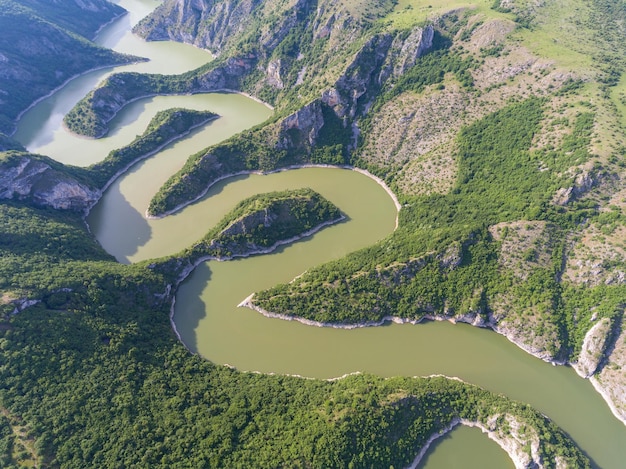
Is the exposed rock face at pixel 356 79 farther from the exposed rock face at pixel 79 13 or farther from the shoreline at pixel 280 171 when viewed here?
the exposed rock face at pixel 79 13

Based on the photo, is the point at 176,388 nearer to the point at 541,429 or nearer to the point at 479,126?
the point at 541,429

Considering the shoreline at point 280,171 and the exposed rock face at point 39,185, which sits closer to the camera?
the exposed rock face at point 39,185

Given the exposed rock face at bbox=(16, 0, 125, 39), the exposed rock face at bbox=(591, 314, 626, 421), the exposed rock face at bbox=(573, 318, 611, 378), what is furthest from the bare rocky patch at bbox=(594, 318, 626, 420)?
the exposed rock face at bbox=(16, 0, 125, 39)

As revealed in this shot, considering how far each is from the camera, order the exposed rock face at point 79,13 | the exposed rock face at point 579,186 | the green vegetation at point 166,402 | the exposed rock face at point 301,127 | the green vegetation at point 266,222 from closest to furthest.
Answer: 1. the green vegetation at point 166,402
2. the exposed rock face at point 579,186
3. the green vegetation at point 266,222
4. the exposed rock face at point 301,127
5. the exposed rock face at point 79,13

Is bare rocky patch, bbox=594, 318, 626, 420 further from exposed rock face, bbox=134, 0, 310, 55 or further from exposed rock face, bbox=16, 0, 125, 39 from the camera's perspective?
exposed rock face, bbox=16, 0, 125, 39

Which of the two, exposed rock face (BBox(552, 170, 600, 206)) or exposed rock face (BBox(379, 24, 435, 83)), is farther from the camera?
exposed rock face (BBox(379, 24, 435, 83))

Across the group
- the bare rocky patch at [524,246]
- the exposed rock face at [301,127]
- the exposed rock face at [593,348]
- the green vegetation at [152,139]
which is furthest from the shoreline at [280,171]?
the exposed rock face at [593,348]

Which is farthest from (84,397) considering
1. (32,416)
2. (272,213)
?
(272,213)
